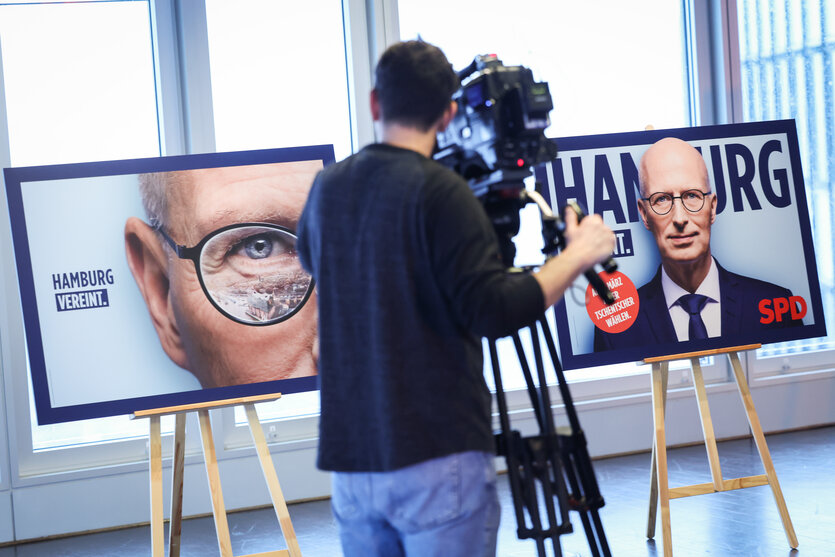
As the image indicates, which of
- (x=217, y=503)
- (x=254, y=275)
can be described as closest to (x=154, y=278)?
(x=254, y=275)

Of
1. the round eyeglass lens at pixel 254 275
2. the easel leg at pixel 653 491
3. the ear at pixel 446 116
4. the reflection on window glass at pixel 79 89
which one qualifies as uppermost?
the reflection on window glass at pixel 79 89

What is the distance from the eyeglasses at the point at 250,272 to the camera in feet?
9.42

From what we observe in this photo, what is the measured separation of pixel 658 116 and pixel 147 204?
10.3 feet

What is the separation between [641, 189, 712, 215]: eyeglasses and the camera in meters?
3.26

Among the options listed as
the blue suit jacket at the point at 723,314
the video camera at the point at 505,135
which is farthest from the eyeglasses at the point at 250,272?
the video camera at the point at 505,135

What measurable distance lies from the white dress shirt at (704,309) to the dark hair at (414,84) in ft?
6.74

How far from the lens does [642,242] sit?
10.6 feet

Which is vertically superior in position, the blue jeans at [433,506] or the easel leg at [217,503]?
the blue jeans at [433,506]

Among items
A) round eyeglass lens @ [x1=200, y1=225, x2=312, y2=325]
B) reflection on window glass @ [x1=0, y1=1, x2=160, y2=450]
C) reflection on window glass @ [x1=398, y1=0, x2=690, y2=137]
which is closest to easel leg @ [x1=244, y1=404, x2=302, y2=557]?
Result: round eyeglass lens @ [x1=200, y1=225, x2=312, y2=325]

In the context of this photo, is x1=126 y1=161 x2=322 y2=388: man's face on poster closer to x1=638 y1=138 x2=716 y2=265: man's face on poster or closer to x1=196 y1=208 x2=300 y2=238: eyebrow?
x1=196 y1=208 x2=300 y2=238: eyebrow

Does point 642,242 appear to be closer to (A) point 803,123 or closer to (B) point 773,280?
(B) point 773,280

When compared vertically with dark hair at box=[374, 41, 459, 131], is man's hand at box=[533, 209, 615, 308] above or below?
below

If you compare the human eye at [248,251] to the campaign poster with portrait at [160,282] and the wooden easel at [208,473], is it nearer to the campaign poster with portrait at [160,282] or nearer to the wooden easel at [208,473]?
the campaign poster with portrait at [160,282]

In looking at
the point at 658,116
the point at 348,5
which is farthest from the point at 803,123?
the point at 348,5
